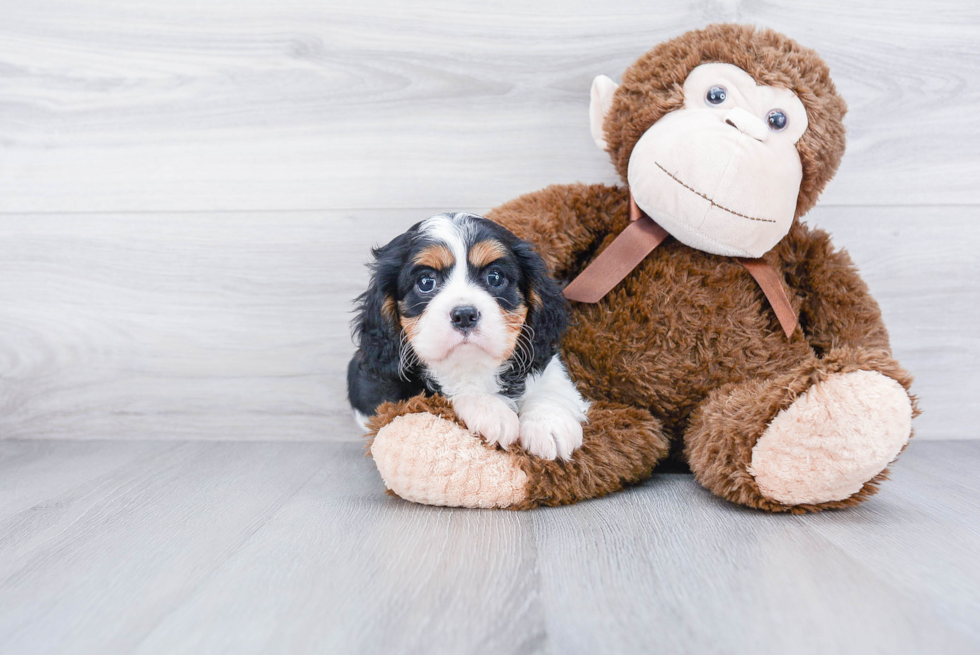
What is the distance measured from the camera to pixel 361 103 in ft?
5.92

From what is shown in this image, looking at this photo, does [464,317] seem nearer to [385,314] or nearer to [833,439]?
→ [385,314]

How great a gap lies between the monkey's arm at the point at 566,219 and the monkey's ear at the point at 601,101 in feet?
0.38

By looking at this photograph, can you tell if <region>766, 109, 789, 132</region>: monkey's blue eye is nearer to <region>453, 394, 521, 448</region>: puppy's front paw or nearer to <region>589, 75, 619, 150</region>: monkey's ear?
<region>589, 75, 619, 150</region>: monkey's ear

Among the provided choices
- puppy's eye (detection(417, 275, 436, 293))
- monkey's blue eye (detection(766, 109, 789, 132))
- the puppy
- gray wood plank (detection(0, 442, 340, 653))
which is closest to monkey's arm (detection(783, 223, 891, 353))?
monkey's blue eye (detection(766, 109, 789, 132))

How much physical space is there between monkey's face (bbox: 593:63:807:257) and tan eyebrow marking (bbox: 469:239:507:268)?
347 millimetres

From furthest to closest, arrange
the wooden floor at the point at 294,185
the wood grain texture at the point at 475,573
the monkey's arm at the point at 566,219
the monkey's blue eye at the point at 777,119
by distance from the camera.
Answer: the wooden floor at the point at 294,185 < the monkey's arm at the point at 566,219 < the monkey's blue eye at the point at 777,119 < the wood grain texture at the point at 475,573

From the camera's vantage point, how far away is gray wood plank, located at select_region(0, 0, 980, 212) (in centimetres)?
174

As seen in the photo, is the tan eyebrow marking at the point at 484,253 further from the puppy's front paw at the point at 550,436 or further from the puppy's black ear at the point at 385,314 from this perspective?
the puppy's front paw at the point at 550,436

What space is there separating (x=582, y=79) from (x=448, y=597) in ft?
4.44

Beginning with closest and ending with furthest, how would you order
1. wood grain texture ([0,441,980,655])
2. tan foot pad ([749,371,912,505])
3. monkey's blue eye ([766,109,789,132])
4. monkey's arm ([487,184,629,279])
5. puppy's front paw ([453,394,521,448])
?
wood grain texture ([0,441,980,655]) < tan foot pad ([749,371,912,505]) < puppy's front paw ([453,394,521,448]) < monkey's blue eye ([766,109,789,132]) < monkey's arm ([487,184,629,279])

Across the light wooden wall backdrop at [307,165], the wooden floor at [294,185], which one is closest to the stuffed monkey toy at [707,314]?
the wooden floor at [294,185]

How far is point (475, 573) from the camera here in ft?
3.16

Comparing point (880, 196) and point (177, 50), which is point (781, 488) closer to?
point (880, 196)

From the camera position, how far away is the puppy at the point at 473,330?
1.22 m
